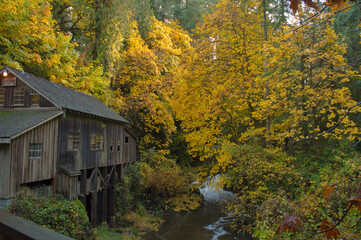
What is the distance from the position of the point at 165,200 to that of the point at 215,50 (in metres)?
14.4

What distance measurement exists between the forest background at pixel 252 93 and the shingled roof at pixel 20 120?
12.6 feet

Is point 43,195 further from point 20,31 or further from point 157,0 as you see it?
point 157,0

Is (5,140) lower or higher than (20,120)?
lower

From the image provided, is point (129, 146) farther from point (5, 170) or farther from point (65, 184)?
point (5, 170)

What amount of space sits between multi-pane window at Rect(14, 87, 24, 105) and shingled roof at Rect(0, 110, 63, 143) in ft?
2.04

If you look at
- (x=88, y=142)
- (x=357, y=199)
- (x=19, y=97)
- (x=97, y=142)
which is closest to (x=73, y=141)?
(x=88, y=142)

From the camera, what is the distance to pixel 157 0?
40188 millimetres

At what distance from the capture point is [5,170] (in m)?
11.0

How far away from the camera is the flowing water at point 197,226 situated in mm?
17223

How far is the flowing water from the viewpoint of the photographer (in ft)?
56.5

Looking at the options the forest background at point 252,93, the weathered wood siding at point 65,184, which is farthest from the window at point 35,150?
the forest background at point 252,93

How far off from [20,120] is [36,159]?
6.65 ft

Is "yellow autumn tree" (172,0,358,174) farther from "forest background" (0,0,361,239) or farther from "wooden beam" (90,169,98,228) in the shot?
"wooden beam" (90,169,98,228)

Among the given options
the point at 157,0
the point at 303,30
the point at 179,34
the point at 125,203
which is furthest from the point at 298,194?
the point at 157,0
